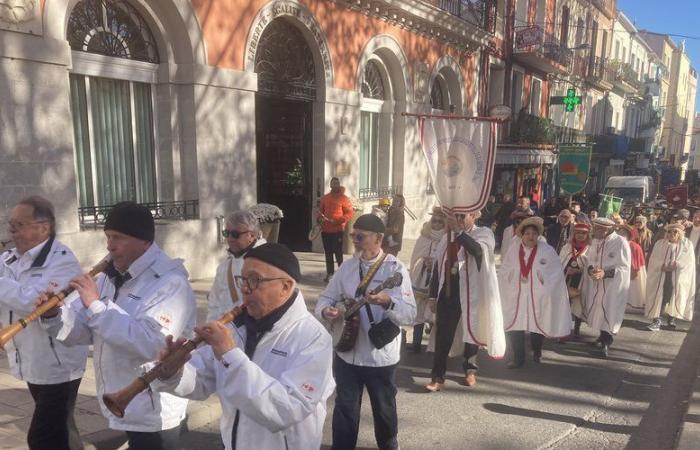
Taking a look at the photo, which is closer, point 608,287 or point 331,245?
point 608,287

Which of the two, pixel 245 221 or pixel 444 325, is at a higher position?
pixel 245 221

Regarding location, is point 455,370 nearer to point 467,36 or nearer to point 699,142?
point 467,36

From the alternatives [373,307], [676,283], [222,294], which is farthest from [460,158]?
[676,283]

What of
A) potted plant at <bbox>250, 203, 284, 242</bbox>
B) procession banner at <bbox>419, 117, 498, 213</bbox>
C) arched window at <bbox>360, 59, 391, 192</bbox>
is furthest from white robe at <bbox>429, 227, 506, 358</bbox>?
arched window at <bbox>360, 59, 391, 192</bbox>

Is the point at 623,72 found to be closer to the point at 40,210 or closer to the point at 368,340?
the point at 368,340

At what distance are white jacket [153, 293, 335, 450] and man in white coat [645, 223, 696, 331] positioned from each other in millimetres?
7571

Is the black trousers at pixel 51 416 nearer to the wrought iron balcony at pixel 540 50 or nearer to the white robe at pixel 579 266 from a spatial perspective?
the white robe at pixel 579 266

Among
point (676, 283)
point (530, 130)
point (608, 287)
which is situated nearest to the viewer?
point (608, 287)

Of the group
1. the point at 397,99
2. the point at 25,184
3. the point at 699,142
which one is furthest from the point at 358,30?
the point at 699,142

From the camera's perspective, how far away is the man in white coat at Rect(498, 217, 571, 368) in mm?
6285

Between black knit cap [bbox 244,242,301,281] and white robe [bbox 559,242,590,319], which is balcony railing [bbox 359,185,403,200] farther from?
black knit cap [bbox 244,242,301,281]

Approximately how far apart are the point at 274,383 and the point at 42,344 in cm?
187

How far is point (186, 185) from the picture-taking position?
9.03 m

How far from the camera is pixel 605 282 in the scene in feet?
23.0
